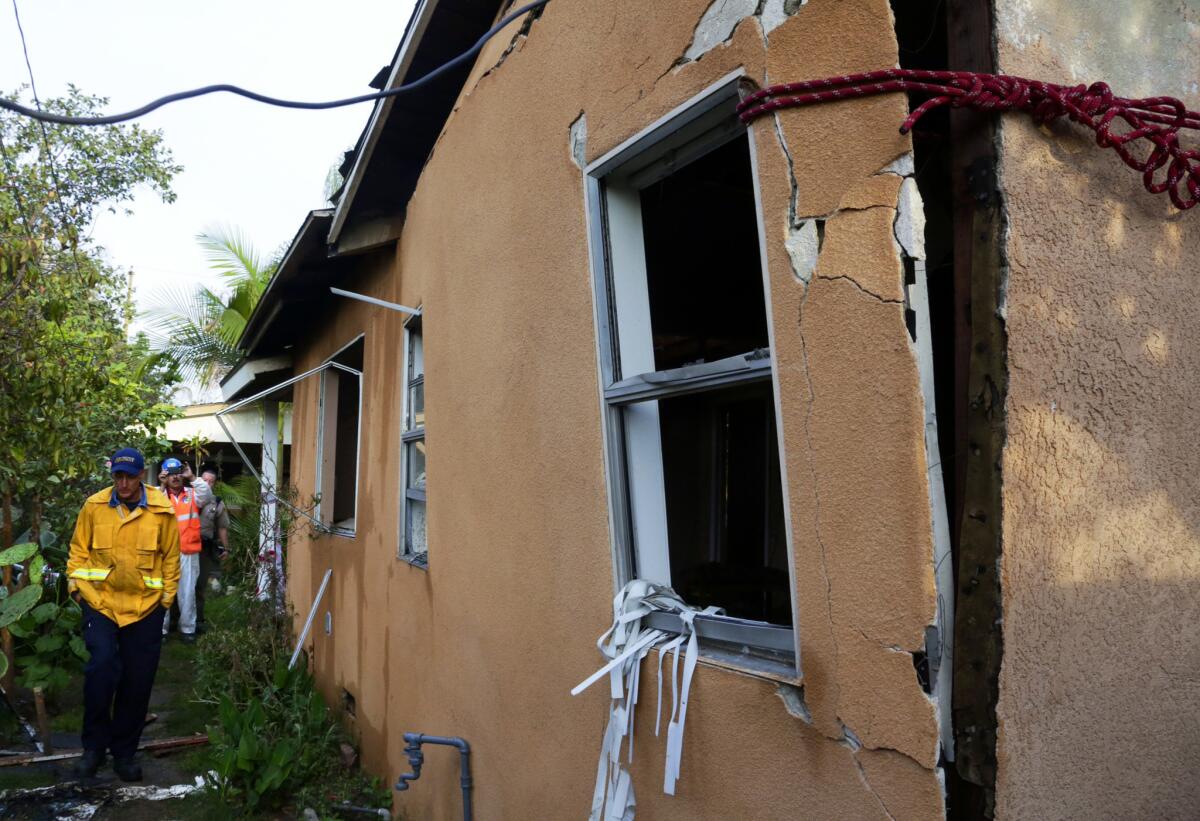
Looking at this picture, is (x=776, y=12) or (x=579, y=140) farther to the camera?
(x=579, y=140)

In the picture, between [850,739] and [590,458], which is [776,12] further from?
[850,739]

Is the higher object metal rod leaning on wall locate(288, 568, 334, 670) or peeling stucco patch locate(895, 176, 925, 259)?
peeling stucco patch locate(895, 176, 925, 259)

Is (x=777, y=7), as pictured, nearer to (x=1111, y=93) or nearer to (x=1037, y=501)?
(x=1111, y=93)

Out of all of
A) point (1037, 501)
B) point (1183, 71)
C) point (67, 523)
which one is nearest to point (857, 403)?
point (1037, 501)

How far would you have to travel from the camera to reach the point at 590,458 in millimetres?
2988

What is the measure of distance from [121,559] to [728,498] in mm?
3835

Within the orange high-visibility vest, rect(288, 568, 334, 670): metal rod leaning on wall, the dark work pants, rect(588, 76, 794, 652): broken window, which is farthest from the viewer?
the orange high-visibility vest

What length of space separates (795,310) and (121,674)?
17.5 feet

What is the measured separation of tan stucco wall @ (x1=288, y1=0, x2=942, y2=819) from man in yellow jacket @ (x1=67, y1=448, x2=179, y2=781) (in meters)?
1.43

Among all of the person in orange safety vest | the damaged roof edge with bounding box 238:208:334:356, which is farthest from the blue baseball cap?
the person in orange safety vest

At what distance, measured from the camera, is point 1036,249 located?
6.37 feet

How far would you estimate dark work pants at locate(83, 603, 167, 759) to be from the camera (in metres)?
5.56

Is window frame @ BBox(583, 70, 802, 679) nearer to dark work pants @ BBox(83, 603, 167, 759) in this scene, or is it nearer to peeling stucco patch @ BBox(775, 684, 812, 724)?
peeling stucco patch @ BBox(775, 684, 812, 724)

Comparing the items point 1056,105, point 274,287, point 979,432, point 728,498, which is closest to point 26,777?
point 274,287
